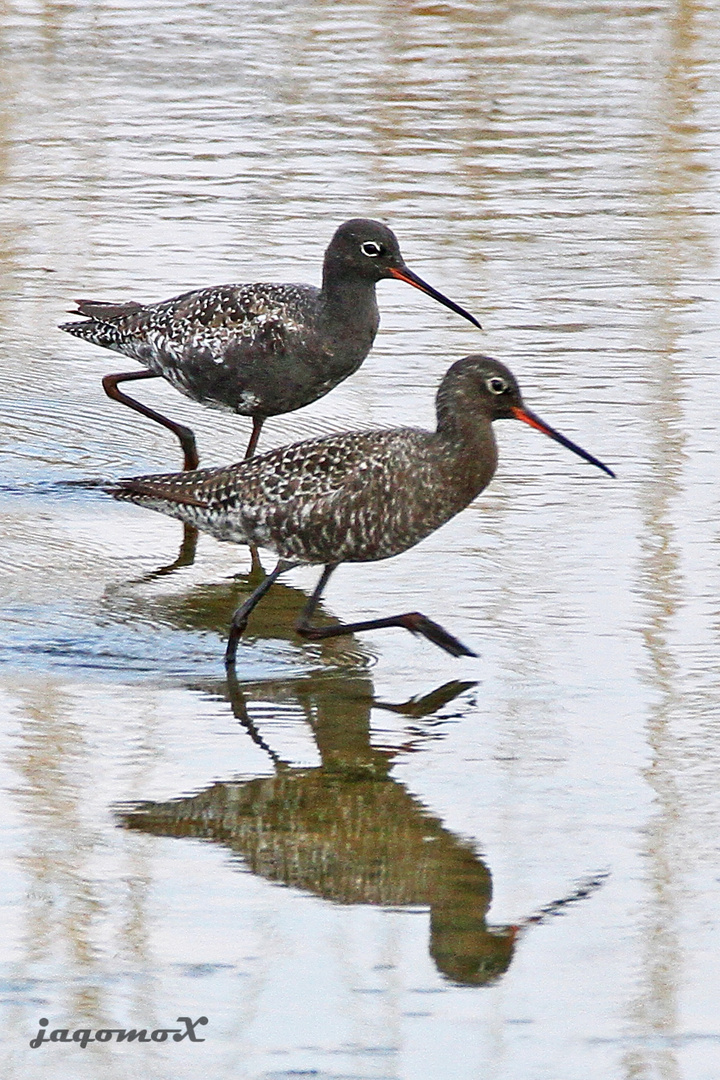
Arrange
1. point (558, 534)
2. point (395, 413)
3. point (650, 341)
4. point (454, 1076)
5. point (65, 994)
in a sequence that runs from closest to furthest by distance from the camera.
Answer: point (454, 1076) < point (65, 994) < point (558, 534) < point (395, 413) < point (650, 341)

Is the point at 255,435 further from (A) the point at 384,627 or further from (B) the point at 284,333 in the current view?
(A) the point at 384,627

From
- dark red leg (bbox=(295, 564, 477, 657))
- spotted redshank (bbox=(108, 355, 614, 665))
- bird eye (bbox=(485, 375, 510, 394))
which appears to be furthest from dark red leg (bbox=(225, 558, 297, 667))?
bird eye (bbox=(485, 375, 510, 394))

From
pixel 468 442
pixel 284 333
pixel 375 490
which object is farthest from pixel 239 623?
pixel 284 333

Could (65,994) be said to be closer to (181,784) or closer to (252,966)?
(252,966)

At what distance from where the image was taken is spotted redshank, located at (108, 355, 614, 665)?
649cm

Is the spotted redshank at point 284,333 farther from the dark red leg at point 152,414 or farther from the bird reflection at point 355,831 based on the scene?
the bird reflection at point 355,831

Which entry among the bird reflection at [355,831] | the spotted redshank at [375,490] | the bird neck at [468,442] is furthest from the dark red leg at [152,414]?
the bird reflection at [355,831]

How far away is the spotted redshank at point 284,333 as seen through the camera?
7949 millimetres

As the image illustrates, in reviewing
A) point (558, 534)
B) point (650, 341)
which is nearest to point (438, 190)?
point (650, 341)

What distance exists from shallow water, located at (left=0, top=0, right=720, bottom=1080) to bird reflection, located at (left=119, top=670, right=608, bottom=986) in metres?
0.01

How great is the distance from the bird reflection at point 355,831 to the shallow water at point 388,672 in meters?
0.01

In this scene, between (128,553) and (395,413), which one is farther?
(395,413)

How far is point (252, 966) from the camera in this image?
4.64 m

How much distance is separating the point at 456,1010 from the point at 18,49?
41.8 feet
